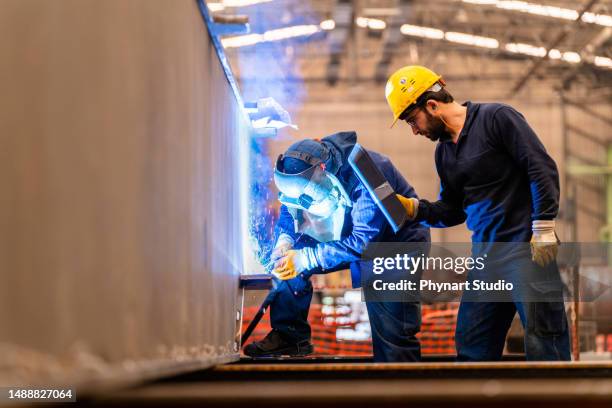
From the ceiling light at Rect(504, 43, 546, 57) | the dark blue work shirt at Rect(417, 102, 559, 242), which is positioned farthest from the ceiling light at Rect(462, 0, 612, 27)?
the dark blue work shirt at Rect(417, 102, 559, 242)

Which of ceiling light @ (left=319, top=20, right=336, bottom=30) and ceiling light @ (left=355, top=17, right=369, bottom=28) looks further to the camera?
ceiling light @ (left=355, top=17, right=369, bottom=28)

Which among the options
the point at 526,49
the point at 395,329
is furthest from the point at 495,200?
the point at 526,49

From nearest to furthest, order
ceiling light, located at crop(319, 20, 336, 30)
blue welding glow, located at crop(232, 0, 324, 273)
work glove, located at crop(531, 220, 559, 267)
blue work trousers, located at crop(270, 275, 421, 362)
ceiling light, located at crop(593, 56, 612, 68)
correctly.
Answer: work glove, located at crop(531, 220, 559, 267), blue work trousers, located at crop(270, 275, 421, 362), blue welding glow, located at crop(232, 0, 324, 273), ceiling light, located at crop(319, 20, 336, 30), ceiling light, located at crop(593, 56, 612, 68)

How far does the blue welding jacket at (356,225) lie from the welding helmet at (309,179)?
7 cm

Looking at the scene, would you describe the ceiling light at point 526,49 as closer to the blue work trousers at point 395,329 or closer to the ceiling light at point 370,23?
the ceiling light at point 370,23

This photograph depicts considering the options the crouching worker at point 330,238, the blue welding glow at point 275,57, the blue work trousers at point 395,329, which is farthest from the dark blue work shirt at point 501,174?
the blue welding glow at point 275,57

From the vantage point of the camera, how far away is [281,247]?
17.2ft

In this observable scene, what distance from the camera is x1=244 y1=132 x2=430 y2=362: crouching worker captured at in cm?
477

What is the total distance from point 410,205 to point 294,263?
32.0 inches

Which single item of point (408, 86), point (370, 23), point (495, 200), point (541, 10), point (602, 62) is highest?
point (370, 23)

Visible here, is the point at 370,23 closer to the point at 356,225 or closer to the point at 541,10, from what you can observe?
the point at 541,10

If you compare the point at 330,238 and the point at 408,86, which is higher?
the point at 408,86

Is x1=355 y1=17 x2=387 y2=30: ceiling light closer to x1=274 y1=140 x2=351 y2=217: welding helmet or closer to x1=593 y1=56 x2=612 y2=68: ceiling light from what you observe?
x1=593 y1=56 x2=612 y2=68: ceiling light

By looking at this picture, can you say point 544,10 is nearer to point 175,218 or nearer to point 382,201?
point 382,201
